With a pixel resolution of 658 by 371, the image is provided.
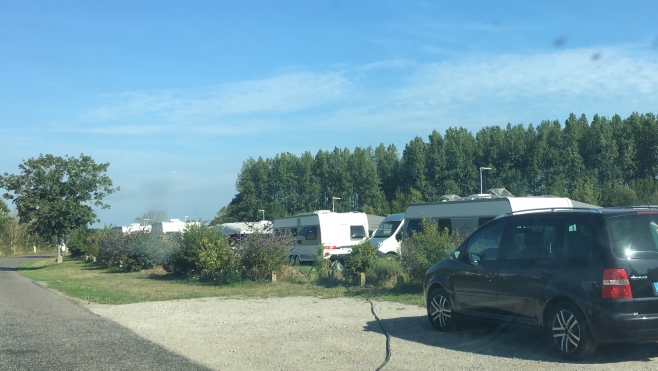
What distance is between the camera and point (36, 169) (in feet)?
120

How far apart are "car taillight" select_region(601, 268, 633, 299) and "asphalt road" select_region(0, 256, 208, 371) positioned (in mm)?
4670

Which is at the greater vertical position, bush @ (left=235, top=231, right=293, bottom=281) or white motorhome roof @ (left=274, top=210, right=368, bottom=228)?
white motorhome roof @ (left=274, top=210, right=368, bottom=228)

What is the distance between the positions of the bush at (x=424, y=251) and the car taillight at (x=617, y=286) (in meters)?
7.62

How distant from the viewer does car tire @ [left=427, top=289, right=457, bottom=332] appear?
9172 millimetres

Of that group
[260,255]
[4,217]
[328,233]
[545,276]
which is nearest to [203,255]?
[260,255]

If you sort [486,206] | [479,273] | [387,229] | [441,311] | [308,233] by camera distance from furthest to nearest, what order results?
[308,233] < [387,229] < [486,206] < [441,311] < [479,273]

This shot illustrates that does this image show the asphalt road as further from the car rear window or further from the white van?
the white van

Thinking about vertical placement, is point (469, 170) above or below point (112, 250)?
above

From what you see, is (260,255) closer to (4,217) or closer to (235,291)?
(235,291)

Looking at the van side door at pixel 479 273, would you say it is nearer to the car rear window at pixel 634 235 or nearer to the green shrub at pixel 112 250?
the car rear window at pixel 634 235

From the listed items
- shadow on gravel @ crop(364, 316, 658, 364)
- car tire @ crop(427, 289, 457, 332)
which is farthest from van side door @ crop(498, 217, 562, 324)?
car tire @ crop(427, 289, 457, 332)

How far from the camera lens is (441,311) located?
30.6ft

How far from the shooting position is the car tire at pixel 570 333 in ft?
22.7

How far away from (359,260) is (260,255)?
384 centimetres
